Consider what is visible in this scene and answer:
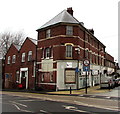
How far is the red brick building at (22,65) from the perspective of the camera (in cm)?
2905

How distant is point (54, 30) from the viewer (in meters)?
25.9

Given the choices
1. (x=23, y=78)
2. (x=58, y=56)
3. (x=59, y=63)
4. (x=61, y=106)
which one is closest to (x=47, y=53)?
(x=58, y=56)

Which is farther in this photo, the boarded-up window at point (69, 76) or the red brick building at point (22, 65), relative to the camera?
the red brick building at point (22, 65)

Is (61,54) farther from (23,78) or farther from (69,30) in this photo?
(23,78)

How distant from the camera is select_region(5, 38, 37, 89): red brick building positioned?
2905 cm

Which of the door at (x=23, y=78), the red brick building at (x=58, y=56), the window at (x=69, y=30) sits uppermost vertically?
the window at (x=69, y=30)

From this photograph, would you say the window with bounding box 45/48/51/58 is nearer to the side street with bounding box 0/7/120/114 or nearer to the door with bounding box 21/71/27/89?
the side street with bounding box 0/7/120/114

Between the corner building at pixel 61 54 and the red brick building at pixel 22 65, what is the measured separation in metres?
1.85

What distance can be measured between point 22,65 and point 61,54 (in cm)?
1012

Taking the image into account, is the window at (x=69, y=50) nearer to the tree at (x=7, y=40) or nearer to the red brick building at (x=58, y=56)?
the red brick building at (x=58, y=56)

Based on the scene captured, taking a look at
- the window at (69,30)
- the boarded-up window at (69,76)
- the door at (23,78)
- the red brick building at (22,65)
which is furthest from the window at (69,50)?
the door at (23,78)

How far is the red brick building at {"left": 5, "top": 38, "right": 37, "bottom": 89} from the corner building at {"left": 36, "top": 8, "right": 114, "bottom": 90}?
73.0 inches

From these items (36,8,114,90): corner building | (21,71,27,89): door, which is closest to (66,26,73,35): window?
(36,8,114,90): corner building

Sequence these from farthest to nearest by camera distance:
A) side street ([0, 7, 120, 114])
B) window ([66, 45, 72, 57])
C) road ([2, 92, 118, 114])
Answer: window ([66, 45, 72, 57]) → side street ([0, 7, 120, 114]) → road ([2, 92, 118, 114])
